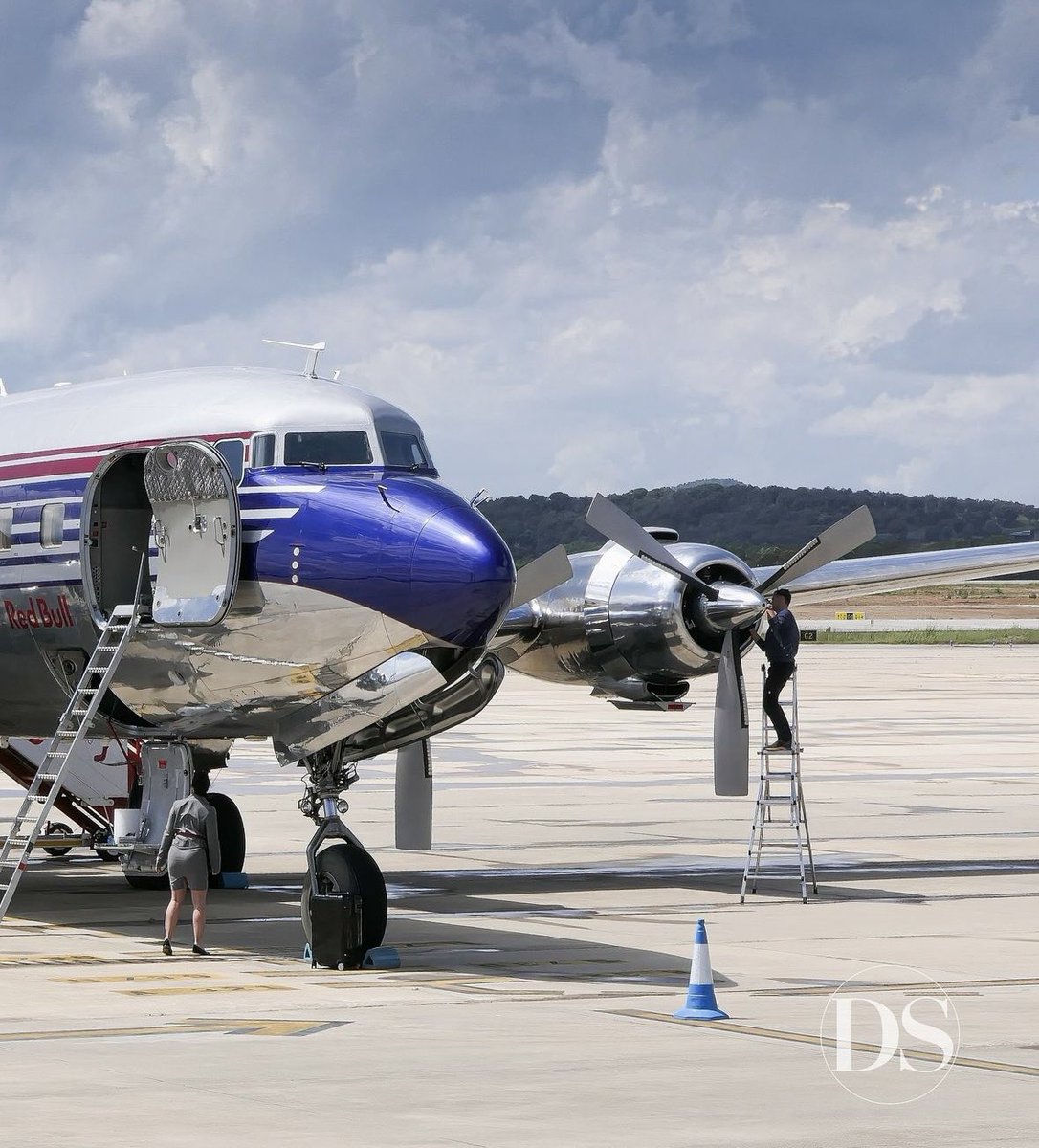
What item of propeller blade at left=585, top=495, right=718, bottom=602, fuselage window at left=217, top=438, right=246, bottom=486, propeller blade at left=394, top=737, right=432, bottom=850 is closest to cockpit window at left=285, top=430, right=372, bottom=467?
fuselage window at left=217, top=438, right=246, bottom=486

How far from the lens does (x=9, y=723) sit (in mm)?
19234

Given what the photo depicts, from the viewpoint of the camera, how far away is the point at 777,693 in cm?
2125

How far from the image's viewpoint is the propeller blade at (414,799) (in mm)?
19203

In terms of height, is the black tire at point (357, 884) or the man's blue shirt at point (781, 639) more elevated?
the man's blue shirt at point (781, 639)

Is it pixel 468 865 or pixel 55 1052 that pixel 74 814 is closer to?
pixel 468 865

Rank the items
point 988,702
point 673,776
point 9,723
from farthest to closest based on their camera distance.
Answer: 1. point 988,702
2. point 673,776
3. point 9,723

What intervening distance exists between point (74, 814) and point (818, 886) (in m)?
8.53

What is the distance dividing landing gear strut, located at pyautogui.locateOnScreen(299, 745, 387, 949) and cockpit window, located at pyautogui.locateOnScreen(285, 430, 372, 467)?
92.2 inches

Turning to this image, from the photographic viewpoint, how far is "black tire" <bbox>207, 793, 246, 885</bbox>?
848 inches

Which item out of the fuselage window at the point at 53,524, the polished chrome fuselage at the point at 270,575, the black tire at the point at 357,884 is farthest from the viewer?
the fuselage window at the point at 53,524

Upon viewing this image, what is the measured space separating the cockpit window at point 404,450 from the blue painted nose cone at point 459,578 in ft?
3.68

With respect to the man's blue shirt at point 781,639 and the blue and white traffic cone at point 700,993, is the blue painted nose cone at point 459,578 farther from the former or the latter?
the man's blue shirt at point 781,639

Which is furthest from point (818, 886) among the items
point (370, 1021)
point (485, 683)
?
point (370, 1021)

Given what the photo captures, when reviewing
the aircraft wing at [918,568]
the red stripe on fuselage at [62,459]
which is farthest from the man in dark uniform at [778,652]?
the red stripe on fuselage at [62,459]
